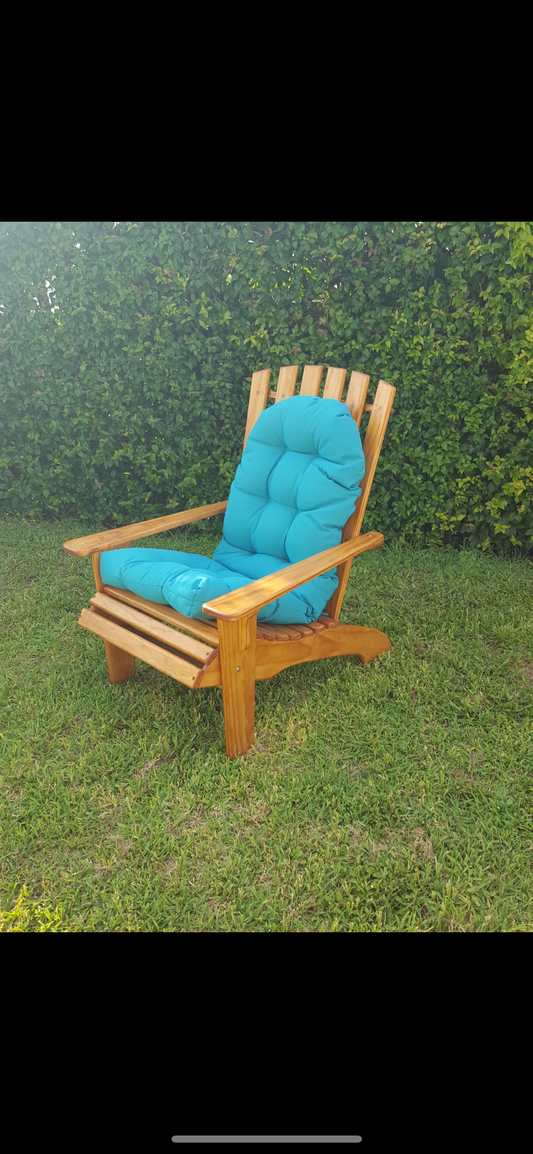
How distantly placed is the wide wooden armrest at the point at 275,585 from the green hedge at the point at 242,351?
150cm

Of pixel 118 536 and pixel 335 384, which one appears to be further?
pixel 335 384

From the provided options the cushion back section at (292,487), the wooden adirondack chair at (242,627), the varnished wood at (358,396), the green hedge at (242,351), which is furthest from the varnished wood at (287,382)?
the green hedge at (242,351)

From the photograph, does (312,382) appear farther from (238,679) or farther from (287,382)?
(238,679)

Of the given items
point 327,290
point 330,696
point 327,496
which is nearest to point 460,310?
point 327,290

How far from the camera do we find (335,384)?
2.66 meters

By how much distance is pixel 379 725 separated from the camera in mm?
2340

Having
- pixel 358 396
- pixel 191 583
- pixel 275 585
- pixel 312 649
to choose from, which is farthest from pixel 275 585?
pixel 358 396

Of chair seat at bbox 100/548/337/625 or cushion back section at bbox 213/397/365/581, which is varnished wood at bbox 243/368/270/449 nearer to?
cushion back section at bbox 213/397/365/581

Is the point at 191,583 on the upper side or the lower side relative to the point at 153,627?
upper

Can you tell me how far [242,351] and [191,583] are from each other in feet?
7.20

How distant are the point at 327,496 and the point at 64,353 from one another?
2.58 metres

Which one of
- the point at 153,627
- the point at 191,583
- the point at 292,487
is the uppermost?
the point at 292,487

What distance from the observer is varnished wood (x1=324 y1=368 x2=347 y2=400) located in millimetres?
2645

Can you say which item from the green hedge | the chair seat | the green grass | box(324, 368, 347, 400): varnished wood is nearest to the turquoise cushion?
the chair seat
